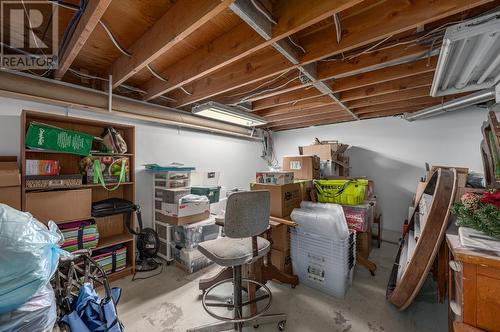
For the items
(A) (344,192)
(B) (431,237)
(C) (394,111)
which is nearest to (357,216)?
(A) (344,192)

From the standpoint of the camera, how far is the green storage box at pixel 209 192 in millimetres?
2949

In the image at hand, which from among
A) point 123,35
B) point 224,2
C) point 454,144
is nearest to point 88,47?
point 123,35

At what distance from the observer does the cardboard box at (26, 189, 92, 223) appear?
5.91 ft

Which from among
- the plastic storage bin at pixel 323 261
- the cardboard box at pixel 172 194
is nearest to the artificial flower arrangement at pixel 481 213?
the plastic storage bin at pixel 323 261

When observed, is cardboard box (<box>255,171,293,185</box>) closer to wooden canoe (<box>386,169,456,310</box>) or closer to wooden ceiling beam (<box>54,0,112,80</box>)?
wooden canoe (<box>386,169,456,310</box>)

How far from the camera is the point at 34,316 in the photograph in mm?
969

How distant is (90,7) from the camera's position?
1.17 meters

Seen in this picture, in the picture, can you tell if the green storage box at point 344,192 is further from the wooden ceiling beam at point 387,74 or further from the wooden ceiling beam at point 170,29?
the wooden ceiling beam at point 170,29

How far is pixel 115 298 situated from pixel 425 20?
9.21 ft

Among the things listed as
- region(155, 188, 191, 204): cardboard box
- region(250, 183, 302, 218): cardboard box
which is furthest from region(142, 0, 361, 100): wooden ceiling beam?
region(250, 183, 302, 218): cardboard box

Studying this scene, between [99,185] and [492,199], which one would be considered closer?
[492,199]

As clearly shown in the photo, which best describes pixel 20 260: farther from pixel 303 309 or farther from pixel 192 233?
pixel 303 309

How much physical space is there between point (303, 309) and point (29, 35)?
330 centimetres

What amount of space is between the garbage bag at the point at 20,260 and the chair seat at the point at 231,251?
0.91m
